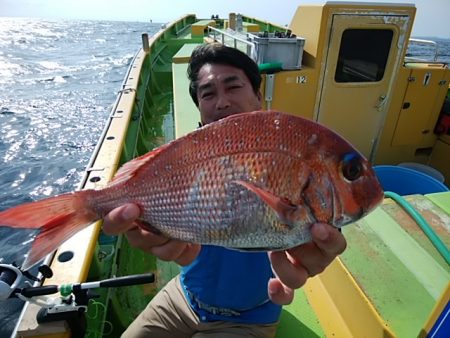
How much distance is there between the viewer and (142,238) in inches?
59.9

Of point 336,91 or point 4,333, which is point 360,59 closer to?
point 336,91

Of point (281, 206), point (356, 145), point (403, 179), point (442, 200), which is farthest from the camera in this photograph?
point (356, 145)

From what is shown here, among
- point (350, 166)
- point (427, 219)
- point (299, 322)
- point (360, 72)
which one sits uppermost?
point (350, 166)

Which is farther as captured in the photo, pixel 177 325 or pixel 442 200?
pixel 442 200

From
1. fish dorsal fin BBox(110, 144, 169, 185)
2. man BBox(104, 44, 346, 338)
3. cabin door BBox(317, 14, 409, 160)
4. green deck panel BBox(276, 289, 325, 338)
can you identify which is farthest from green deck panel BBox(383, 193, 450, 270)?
cabin door BBox(317, 14, 409, 160)

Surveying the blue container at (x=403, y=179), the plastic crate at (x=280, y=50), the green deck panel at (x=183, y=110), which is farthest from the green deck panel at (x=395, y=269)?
the plastic crate at (x=280, y=50)

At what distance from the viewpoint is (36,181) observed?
7082 mm

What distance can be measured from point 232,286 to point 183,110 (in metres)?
2.47

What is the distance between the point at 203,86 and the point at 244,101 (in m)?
0.29

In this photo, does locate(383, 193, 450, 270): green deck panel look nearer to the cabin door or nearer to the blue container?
the blue container

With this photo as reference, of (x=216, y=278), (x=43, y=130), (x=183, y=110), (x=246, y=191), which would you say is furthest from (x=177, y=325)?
(x=43, y=130)

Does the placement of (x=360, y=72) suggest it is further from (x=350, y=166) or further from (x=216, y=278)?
(x=350, y=166)

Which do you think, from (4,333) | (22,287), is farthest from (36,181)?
(22,287)

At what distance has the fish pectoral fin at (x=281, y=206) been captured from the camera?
107cm
